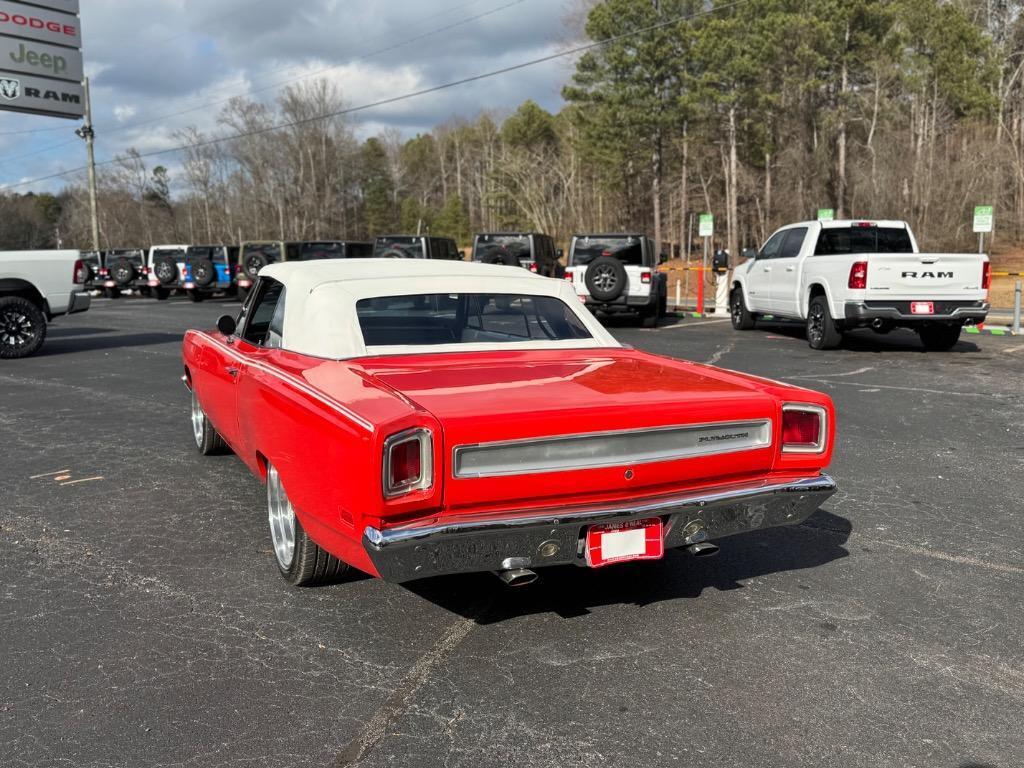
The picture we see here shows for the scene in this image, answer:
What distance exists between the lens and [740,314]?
51.9 ft

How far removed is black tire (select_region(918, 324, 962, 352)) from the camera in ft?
40.1

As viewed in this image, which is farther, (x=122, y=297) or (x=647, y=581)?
(x=122, y=297)

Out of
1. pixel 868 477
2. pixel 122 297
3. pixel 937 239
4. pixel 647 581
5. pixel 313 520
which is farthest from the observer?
pixel 937 239

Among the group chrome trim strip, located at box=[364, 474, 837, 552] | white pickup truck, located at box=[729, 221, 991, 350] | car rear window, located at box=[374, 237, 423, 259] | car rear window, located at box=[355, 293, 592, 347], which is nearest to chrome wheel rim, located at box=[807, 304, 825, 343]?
white pickup truck, located at box=[729, 221, 991, 350]

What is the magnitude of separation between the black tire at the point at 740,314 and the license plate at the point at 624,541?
1297 centimetres

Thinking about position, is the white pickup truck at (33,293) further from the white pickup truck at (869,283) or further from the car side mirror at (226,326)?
the white pickup truck at (869,283)

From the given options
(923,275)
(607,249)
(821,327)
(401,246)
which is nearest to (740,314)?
(607,249)

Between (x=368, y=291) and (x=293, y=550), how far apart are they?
1.30 meters

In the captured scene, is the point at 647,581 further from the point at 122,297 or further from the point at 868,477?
the point at 122,297

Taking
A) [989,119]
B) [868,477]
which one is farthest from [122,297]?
[989,119]

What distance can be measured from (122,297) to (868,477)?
31.7 m

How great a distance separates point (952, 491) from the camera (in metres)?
5.27

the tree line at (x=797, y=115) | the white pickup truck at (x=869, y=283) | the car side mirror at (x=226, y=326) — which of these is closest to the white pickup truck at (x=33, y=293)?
the car side mirror at (x=226, y=326)

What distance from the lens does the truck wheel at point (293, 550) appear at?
3.63m
